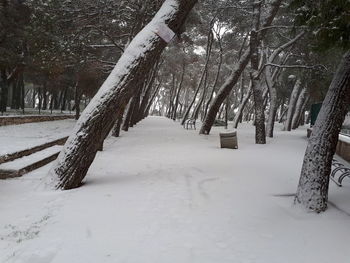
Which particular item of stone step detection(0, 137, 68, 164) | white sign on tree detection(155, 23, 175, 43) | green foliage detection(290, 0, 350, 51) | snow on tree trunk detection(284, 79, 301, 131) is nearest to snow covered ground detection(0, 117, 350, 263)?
stone step detection(0, 137, 68, 164)

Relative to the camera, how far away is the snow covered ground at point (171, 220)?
13.3 ft

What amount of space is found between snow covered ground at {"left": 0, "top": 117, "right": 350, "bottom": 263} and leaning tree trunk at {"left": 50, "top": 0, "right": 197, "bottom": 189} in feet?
1.52

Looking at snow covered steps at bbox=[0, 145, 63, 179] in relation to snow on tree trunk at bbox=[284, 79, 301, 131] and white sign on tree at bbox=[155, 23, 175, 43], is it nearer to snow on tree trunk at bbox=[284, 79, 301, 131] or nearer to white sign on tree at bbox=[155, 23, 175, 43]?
white sign on tree at bbox=[155, 23, 175, 43]

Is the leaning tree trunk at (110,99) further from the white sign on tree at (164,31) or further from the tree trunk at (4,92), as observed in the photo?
the tree trunk at (4,92)

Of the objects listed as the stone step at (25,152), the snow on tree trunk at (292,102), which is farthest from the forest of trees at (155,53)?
the stone step at (25,152)

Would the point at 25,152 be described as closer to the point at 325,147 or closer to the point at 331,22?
the point at 325,147

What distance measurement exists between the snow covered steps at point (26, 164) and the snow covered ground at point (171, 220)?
22 centimetres

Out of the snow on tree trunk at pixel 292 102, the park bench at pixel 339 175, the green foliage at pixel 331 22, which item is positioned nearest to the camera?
the green foliage at pixel 331 22

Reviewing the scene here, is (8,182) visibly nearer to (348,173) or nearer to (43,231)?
(43,231)

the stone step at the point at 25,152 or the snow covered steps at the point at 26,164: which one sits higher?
the stone step at the point at 25,152

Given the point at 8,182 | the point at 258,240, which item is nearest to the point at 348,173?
the point at 258,240

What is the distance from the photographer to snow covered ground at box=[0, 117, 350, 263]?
4047 mm

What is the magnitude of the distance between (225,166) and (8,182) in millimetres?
4919

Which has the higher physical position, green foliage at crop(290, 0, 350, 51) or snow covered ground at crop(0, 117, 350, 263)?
green foliage at crop(290, 0, 350, 51)
